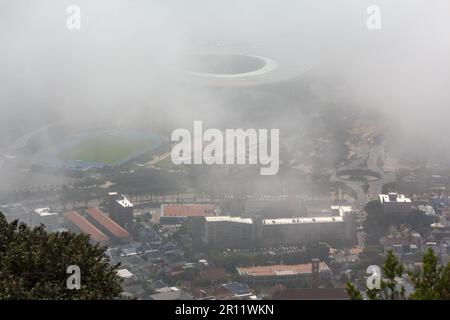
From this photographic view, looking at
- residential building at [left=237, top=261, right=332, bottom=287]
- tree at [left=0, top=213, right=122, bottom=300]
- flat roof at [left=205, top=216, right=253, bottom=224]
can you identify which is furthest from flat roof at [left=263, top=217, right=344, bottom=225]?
tree at [left=0, top=213, right=122, bottom=300]

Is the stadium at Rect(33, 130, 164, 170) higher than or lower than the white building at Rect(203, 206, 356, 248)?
higher

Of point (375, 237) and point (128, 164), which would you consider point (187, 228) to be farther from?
point (128, 164)

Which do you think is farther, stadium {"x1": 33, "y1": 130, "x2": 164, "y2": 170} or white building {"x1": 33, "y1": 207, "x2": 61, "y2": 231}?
stadium {"x1": 33, "y1": 130, "x2": 164, "y2": 170}

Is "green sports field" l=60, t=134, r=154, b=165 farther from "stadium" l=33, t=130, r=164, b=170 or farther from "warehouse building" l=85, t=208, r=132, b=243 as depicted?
"warehouse building" l=85, t=208, r=132, b=243

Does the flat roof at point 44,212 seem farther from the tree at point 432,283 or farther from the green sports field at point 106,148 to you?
the tree at point 432,283

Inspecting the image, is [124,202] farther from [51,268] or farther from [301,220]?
[51,268]

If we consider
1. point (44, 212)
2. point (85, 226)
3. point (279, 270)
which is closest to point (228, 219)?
point (279, 270)
